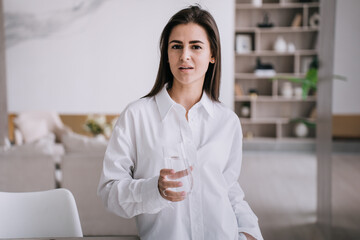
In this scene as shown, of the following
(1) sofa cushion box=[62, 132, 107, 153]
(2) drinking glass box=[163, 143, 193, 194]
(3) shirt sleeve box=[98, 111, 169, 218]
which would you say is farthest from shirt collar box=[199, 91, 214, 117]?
(1) sofa cushion box=[62, 132, 107, 153]

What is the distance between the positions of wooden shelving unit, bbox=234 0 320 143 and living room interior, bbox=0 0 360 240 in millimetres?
16

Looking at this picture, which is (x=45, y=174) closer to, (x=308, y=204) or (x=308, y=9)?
(x=308, y=204)

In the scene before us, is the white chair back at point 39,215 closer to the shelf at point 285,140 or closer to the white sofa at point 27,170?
the white sofa at point 27,170

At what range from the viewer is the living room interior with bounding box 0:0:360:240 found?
2.64 metres

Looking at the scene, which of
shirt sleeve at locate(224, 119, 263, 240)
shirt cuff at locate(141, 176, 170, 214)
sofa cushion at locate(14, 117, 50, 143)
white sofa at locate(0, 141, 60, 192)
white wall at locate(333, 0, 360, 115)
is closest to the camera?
shirt cuff at locate(141, 176, 170, 214)

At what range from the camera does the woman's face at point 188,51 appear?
114 cm

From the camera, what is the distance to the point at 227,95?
12.4 ft

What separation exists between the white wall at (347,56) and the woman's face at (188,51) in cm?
163

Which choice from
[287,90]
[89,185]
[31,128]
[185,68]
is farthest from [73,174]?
[287,90]

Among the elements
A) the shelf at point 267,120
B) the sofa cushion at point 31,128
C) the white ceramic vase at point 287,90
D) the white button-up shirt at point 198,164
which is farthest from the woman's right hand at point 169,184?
the white ceramic vase at point 287,90

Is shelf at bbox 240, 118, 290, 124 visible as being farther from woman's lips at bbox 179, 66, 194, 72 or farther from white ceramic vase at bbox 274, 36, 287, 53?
woman's lips at bbox 179, 66, 194, 72

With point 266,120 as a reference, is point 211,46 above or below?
above

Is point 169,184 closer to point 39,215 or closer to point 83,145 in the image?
point 39,215

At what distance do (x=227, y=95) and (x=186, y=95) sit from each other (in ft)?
8.50
